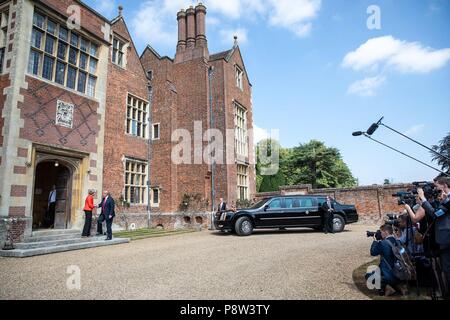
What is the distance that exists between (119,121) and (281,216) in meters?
9.36

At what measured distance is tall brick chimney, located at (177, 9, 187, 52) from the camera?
1925cm

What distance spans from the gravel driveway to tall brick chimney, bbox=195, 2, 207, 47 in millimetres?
14057

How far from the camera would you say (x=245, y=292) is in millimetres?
4395

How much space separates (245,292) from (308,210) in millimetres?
8776

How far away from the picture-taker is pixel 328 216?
12320 millimetres

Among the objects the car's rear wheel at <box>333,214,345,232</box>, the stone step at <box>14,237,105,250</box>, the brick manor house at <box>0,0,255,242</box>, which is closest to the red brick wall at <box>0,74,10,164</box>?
the brick manor house at <box>0,0,255,242</box>

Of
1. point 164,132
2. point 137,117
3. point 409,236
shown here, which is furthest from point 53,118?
point 409,236

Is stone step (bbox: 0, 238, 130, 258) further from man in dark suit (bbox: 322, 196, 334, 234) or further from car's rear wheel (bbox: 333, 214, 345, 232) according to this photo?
car's rear wheel (bbox: 333, 214, 345, 232)

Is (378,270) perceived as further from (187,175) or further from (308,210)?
(187,175)

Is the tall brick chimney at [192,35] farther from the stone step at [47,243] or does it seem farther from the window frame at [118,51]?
the stone step at [47,243]

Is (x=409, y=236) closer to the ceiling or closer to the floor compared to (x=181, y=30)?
closer to the floor

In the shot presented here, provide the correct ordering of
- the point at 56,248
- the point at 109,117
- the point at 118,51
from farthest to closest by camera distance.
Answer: the point at 118,51, the point at 109,117, the point at 56,248

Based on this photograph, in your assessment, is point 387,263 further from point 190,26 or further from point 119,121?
point 190,26
